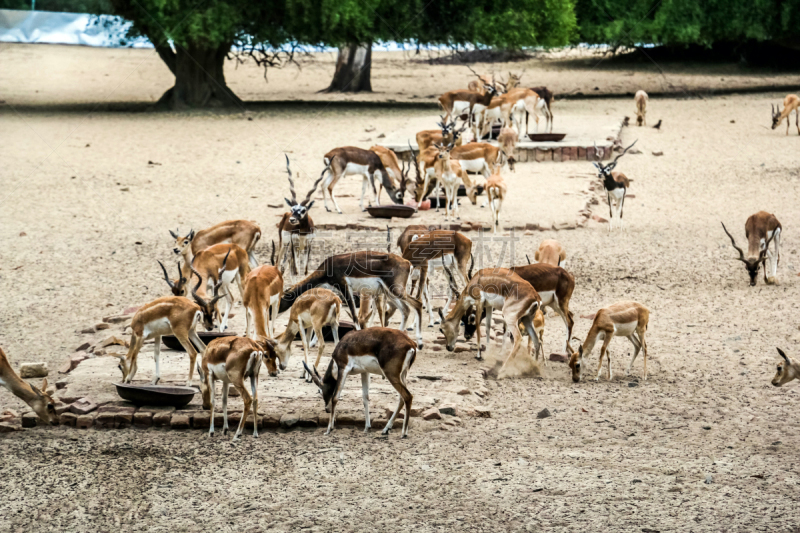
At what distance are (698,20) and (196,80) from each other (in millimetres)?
15304

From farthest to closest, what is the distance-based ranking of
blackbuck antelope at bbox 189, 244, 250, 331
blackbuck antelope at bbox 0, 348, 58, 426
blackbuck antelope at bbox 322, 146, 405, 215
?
blackbuck antelope at bbox 322, 146, 405, 215, blackbuck antelope at bbox 189, 244, 250, 331, blackbuck antelope at bbox 0, 348, 58, 426

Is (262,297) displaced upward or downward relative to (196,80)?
downward

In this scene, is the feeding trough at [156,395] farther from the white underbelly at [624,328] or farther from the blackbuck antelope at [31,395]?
the white underbelly at [624,328]

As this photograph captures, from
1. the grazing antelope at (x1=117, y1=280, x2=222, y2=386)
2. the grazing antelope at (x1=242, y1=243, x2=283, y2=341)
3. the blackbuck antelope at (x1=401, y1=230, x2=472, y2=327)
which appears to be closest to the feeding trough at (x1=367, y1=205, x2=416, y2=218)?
the blackbuck antelope at (x1=401, y1=230, x2=472, y2=327)

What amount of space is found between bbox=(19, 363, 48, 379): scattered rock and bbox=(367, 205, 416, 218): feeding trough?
260 inches

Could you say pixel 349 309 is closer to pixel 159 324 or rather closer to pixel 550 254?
pixel 159 324

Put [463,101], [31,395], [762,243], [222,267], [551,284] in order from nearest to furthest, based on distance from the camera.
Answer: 1. [31,395]
2. [551,284]
3. [222,267]
4. [762,243]
5. [463,101]

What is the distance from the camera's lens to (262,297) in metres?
8.27

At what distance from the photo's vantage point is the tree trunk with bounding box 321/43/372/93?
1251 inches

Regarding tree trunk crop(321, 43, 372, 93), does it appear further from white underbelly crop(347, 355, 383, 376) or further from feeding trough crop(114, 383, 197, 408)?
white underbelly crop(347, 355, 383, 376)

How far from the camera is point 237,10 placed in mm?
23484

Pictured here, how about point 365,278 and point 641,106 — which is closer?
point 365,278

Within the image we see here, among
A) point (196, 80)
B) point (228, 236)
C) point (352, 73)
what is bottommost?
point (228, 236)

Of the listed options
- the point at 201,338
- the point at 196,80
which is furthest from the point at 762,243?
the point at 196,80
